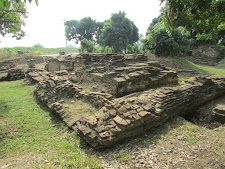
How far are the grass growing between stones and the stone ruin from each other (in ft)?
1.25

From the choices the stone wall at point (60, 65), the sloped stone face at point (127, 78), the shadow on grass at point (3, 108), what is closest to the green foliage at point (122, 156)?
the sloped stone face at point (127, 78)

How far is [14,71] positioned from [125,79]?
12.3 meters

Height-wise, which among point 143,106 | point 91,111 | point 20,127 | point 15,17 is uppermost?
point 15,17

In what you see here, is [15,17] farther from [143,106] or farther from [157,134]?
[157,134]

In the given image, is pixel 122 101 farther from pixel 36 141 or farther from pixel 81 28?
pixel 81 28

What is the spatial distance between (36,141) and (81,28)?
37263 millimetres

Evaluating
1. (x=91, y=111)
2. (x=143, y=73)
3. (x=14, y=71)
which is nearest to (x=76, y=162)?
(x=91, y=111)

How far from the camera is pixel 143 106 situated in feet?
14.1

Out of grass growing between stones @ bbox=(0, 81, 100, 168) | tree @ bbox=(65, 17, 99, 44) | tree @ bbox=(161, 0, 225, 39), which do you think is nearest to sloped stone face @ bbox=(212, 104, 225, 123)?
tree @ bbox=(161, 0, 225, 39)

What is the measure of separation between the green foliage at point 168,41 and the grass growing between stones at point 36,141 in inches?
557

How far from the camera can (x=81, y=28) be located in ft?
119

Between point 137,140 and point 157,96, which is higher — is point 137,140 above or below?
below

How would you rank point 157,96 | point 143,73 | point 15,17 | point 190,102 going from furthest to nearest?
point 15,17 < point 143,73 < point 190,102 < point 157,96

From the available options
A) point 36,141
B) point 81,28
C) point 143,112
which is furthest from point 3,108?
point 81,28
